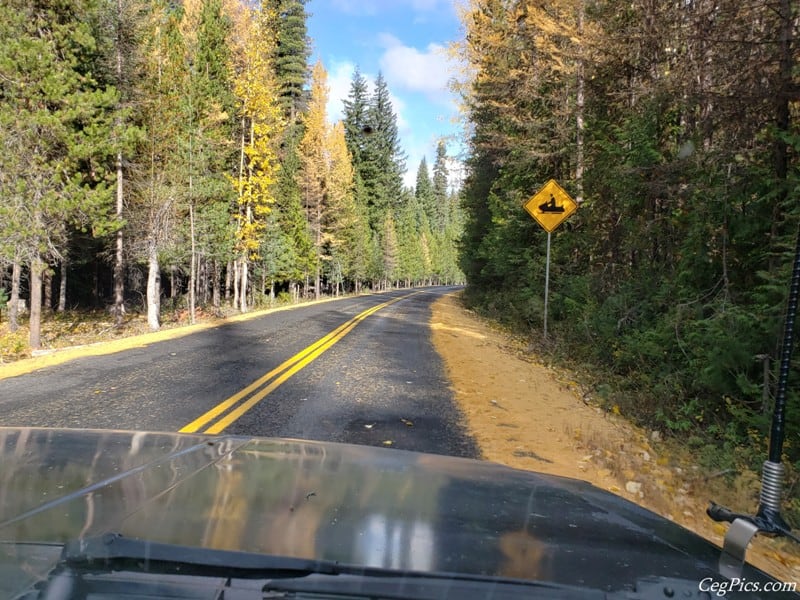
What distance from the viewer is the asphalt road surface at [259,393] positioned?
5.18 m

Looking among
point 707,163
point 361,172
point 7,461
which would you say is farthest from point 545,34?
point 361,172

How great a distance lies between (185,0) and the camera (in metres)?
31.8

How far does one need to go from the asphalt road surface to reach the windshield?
60 mm

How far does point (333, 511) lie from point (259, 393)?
4758mm

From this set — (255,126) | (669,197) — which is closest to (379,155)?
(255,126)

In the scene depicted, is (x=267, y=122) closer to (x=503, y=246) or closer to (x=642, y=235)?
(x=503, y=246)

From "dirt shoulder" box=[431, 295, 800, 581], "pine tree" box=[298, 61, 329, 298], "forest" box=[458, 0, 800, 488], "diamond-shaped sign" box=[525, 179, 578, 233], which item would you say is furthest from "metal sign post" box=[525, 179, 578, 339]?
"pine tree" box=[298, 61, 329, 298]

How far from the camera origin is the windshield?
2.00 m

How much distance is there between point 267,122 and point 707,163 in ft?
82.9

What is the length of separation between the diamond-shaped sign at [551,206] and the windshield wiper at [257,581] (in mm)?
9983

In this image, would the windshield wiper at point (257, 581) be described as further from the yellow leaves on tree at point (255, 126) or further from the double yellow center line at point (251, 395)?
the yellow leaves on tree at point (255, 126)

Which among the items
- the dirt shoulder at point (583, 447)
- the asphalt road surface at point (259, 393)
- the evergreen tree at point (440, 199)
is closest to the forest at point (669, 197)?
the dirt shoulder at point (583, 447)

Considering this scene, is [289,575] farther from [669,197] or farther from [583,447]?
[669,197]

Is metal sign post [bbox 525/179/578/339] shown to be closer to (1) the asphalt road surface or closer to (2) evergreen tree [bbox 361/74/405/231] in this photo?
(1) the asphalt road surface
